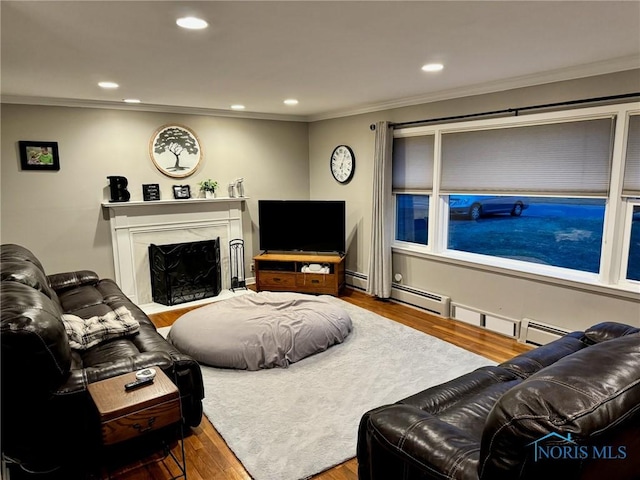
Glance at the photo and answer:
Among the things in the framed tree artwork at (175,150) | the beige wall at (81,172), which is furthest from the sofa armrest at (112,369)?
the framed tree artwork at (175,150)

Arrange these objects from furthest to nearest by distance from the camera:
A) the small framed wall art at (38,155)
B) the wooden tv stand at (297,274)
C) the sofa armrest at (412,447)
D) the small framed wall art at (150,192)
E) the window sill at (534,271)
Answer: the wooden tv stand at (297,274) → the small framed wall art at (150,192) → the small framed wall art at (38,155) → the window sill at (534,271) → the sofa armrest at (412,447)

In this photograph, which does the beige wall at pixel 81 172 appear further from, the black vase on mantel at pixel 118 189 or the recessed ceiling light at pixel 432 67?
the recessed ceiling light at pixel 432 67

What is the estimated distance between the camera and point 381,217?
519 centimetres

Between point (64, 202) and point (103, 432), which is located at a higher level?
point (64, 202)

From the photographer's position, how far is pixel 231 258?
590 centimetres

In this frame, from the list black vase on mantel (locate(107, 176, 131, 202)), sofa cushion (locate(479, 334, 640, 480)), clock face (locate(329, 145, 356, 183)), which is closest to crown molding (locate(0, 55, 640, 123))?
clock face (locate(329, 145, 356, 183))

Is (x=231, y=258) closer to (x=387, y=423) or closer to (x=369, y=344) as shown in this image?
(x=369, y=344)

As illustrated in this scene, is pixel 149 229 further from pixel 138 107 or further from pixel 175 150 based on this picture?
pixel 138 107

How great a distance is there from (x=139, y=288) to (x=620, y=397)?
16.8ft

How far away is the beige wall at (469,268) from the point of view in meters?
3.40

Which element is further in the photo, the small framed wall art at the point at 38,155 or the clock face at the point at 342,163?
the clock face at the point at 342,163

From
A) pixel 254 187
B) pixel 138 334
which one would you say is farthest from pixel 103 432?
pixel 254 187

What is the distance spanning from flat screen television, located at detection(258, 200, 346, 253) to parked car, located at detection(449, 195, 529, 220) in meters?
1.47

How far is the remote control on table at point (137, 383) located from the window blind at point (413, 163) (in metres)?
3.64
